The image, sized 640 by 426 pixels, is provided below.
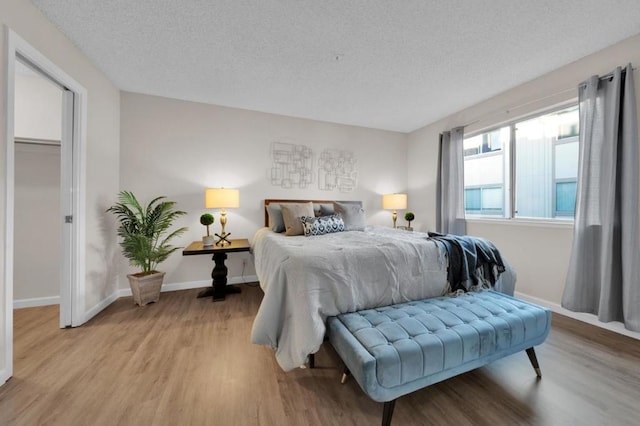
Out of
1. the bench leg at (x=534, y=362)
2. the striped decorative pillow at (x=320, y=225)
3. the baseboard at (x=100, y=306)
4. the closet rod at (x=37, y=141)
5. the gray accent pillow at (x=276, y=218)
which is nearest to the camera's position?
the bench leg at (x=534, y=362)

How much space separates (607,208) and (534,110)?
1276 millimetres

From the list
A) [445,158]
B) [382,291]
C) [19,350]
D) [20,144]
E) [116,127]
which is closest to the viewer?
[382,291]

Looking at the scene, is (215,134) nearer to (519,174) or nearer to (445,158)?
(445,158)

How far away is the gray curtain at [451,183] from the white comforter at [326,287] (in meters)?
2.07

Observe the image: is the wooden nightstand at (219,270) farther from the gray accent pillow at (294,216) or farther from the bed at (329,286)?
the bed at (329,286)

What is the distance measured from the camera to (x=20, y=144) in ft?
7.87

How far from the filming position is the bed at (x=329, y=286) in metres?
1.39

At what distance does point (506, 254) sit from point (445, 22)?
8.86 ft

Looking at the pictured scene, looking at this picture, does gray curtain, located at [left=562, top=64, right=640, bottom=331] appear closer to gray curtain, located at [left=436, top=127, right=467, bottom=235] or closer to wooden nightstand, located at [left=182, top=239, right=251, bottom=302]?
gray curtain, located at [left=436, top=127, right=467, bottom=235]

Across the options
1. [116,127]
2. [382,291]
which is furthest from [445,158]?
[116,127]

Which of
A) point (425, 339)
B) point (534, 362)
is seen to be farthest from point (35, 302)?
point (534, 362)

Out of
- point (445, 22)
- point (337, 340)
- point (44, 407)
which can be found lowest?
point (44, 407)

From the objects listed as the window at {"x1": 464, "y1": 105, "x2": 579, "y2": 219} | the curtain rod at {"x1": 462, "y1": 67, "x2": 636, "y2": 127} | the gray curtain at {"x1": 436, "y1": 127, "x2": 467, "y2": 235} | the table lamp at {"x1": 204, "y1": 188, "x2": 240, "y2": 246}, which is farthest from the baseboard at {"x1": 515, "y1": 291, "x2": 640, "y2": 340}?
the table lamp at {"x1": 204, "y1": 188, "x2": 240, "y2": 246}

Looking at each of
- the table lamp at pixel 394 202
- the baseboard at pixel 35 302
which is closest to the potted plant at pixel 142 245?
the baseboard at pixel 35 302
